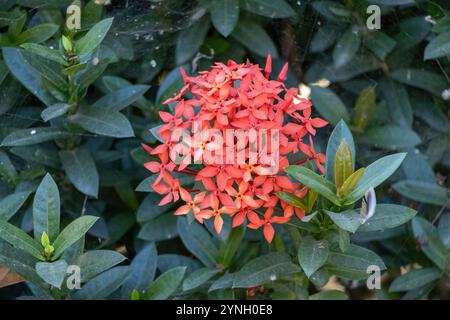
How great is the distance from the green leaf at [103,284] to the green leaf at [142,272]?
0.08m

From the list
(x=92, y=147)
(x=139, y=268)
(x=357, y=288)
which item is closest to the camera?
(x=139, y=268)

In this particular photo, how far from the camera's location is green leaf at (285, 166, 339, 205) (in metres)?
1.62

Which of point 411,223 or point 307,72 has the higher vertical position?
point 307,72

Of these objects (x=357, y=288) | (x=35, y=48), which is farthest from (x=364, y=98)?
(x=35, y=48)

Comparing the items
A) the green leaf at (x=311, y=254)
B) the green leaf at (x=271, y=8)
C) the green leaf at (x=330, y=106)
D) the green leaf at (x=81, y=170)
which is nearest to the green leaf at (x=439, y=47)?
the green leaf at (x=330, y=106)

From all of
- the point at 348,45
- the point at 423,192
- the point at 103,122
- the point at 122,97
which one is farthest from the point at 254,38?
the point at 423,192

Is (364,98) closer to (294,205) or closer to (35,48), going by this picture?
(294,205)

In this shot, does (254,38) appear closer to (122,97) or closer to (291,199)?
(122,97)

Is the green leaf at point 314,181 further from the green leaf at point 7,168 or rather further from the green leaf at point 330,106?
the green leaf at point 7,168

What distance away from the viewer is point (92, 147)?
231 centimetres

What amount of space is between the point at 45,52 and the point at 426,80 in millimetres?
1276

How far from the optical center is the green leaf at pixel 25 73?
6.80 ft

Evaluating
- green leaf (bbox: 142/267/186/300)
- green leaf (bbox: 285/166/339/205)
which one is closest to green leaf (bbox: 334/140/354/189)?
green leaf (bbox: 285/166/339/205)

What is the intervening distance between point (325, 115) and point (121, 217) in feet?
2.49
